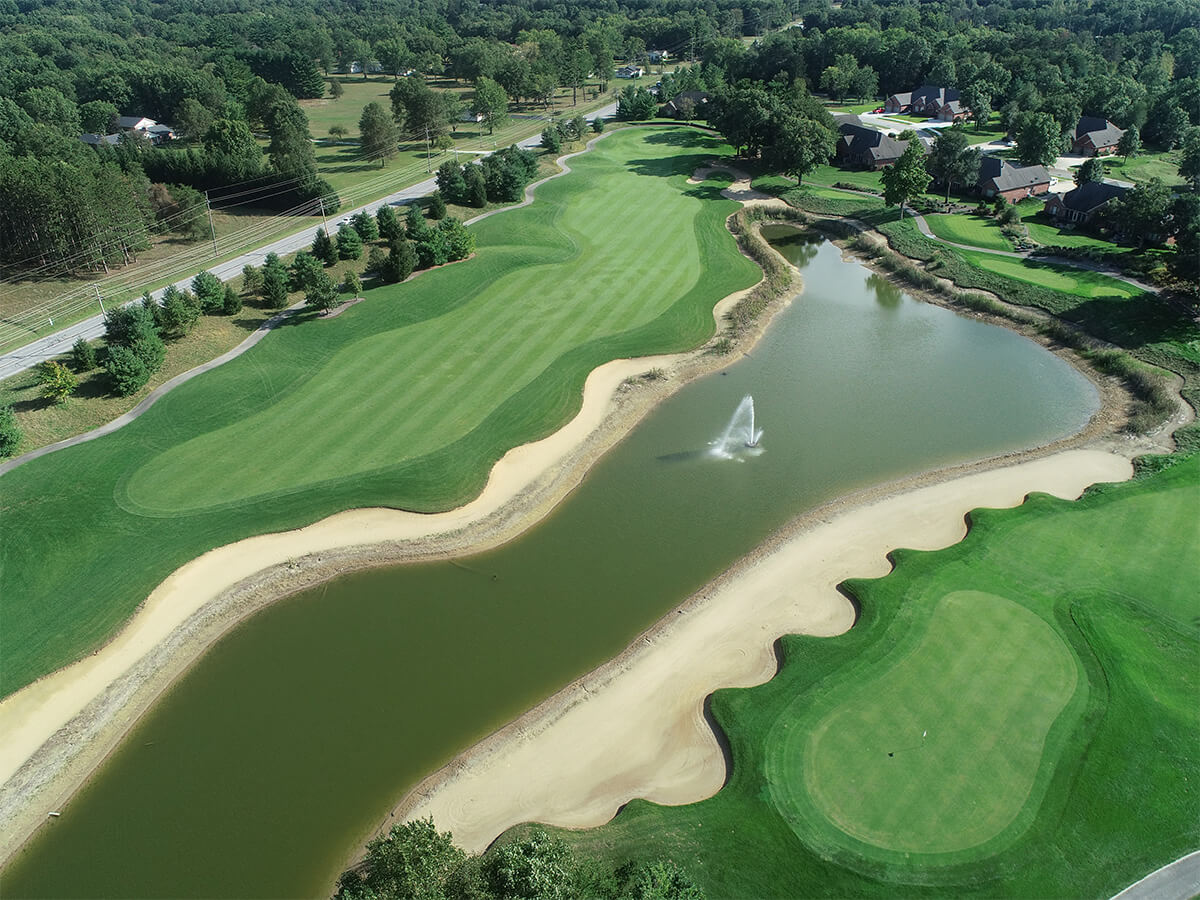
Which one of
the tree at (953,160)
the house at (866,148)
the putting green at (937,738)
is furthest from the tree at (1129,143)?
the putting green at (937,738)

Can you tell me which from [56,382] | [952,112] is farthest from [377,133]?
[952,112]

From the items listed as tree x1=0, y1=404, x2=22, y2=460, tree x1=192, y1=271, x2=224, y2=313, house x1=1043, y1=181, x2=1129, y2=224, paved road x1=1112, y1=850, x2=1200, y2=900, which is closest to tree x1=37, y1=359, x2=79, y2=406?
tree x1=0, y1=404, x2=22, y2=460

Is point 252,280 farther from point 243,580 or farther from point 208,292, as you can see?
point 243,580

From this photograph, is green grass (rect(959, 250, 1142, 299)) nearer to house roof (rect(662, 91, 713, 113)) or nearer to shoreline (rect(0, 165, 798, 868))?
shoreline (rect(0, 165, 798, 868))

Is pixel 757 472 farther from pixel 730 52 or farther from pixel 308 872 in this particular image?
pixel 730 52

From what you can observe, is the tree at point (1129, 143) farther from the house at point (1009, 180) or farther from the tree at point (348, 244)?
the tree at point (348, 244)
